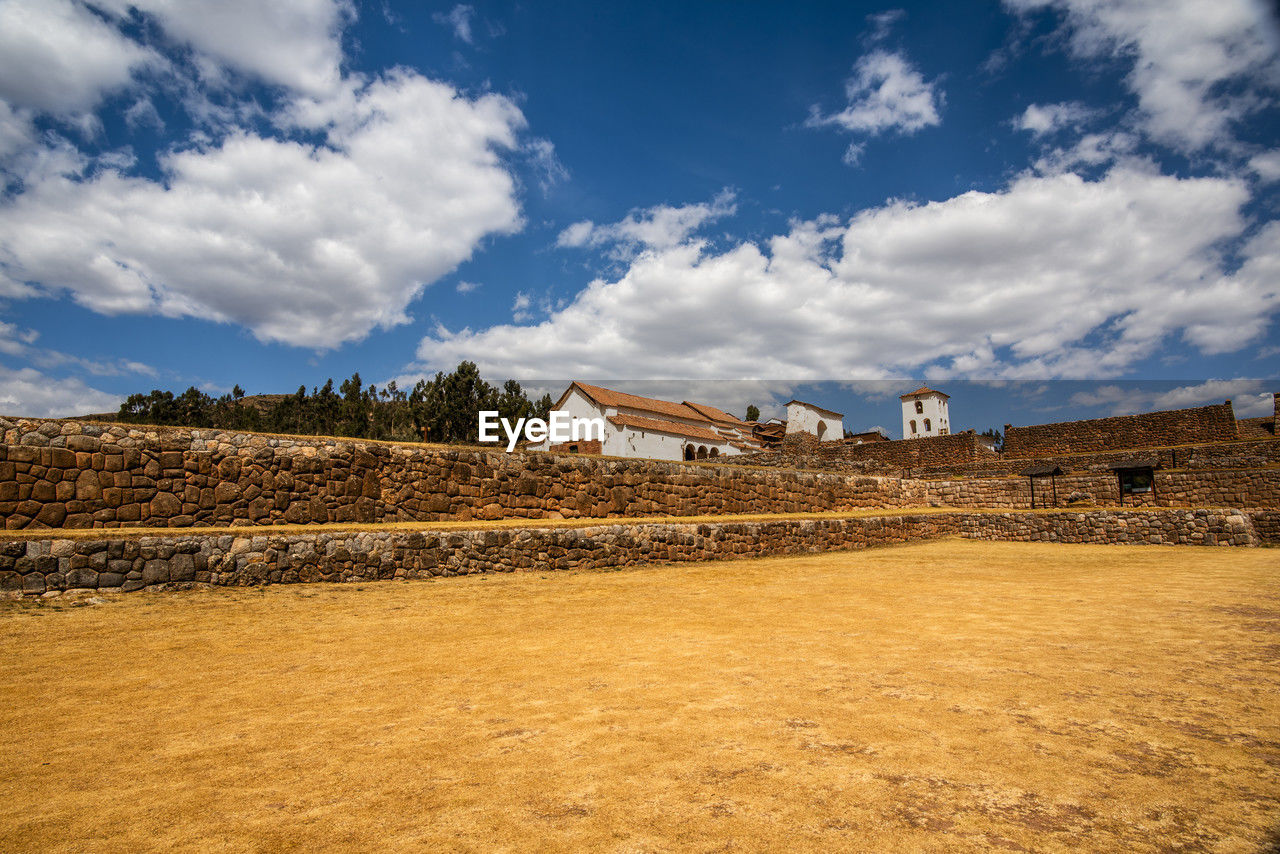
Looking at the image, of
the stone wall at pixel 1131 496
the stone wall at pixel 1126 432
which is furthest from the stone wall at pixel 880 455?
the stone wall at pixel 1131 496

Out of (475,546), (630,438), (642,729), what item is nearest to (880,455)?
(630,438)

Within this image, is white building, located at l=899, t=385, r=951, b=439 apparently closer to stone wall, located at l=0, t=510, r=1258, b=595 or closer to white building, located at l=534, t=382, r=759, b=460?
white building, located at l=534, t=382, r=759, b=460

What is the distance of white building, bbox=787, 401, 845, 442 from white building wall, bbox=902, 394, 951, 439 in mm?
8098

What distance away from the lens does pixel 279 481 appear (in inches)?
444

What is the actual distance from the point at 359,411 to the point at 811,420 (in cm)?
4179

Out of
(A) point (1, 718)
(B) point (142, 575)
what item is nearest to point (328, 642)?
(A) point (1, 718)

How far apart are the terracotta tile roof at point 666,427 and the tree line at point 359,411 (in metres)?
13.5

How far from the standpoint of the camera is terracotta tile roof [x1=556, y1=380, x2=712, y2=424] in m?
39.4

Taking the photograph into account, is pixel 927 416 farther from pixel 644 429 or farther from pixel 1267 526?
pixel 1267 526

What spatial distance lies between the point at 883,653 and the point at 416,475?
1043 centimetres

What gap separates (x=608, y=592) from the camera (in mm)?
9281

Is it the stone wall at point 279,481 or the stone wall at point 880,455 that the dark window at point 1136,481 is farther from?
the stone wall at point 279,481

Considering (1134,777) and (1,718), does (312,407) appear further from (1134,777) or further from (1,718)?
(1134,777)

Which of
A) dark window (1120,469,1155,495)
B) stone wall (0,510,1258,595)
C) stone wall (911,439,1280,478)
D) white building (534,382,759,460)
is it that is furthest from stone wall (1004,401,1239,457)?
white building (534,382,759,460)
